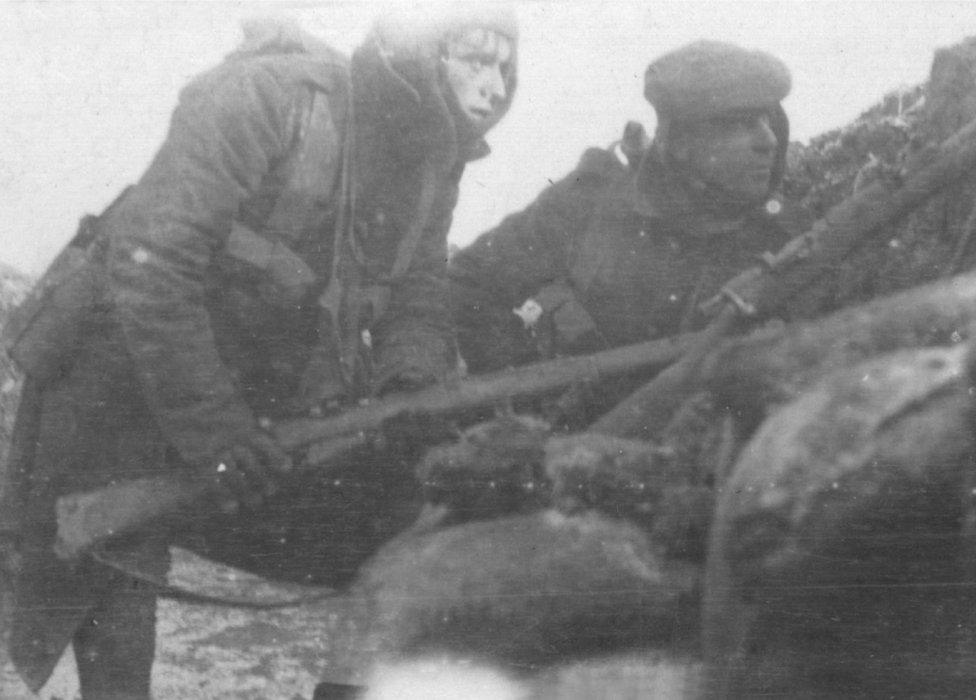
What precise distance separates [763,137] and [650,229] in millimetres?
306

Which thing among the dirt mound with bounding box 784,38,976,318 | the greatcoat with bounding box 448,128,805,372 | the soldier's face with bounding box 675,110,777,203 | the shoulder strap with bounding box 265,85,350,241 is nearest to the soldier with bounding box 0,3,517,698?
the shoulder strap with bounding box 265,85,350,241

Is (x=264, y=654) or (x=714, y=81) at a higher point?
(x=714, y=81)

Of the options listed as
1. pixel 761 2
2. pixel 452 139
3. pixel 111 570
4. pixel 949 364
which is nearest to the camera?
pixel 949 364

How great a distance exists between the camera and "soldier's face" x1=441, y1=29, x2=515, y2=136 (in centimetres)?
272

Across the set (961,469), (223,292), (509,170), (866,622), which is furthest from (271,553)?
(961,469)

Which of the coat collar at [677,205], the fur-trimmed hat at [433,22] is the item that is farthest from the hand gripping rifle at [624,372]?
the fur-trimmed hat at [433,22]

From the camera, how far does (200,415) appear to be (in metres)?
2.82

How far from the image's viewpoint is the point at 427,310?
9.33 ft

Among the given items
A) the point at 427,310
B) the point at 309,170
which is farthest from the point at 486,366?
the point at 309,170

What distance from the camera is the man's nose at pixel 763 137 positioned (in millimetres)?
2574

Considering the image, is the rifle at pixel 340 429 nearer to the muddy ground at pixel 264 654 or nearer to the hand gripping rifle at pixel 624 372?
the hand gripping rifle at pixel 624 372

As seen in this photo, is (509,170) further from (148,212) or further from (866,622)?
(866,622)

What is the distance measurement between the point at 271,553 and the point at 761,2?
1.66 m

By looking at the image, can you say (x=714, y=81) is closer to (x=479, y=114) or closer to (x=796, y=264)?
(x=796, y=264)
